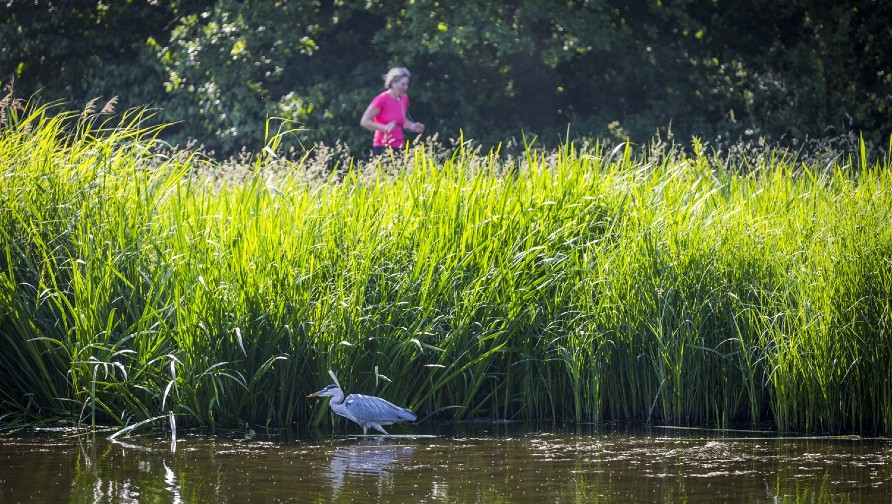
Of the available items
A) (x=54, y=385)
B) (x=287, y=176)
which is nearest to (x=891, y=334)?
(x=287, y=176)

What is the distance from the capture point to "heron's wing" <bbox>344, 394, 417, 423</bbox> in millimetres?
5211

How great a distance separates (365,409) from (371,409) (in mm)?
28

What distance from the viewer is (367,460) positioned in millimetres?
4797

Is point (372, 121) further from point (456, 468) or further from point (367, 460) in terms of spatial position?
point (456, 468)

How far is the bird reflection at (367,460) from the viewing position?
449 centimetres

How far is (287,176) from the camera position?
254 inches

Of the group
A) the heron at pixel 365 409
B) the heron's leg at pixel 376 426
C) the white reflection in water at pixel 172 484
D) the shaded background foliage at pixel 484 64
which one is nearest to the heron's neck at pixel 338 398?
the heron at pixel 365 409

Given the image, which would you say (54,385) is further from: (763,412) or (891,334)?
(891,334)

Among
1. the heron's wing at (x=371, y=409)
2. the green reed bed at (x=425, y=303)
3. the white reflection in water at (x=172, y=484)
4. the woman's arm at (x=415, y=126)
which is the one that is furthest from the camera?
the woman's arm at (x=415, y=126)

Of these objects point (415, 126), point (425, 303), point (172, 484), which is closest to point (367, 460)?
point (172, 484)

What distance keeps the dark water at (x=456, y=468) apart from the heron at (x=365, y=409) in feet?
0.33

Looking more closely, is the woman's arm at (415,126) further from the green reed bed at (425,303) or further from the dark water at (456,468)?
the dark water at (456,468)

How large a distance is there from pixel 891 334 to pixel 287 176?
336cm

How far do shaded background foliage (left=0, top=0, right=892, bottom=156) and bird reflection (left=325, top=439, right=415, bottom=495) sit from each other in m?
11.0
